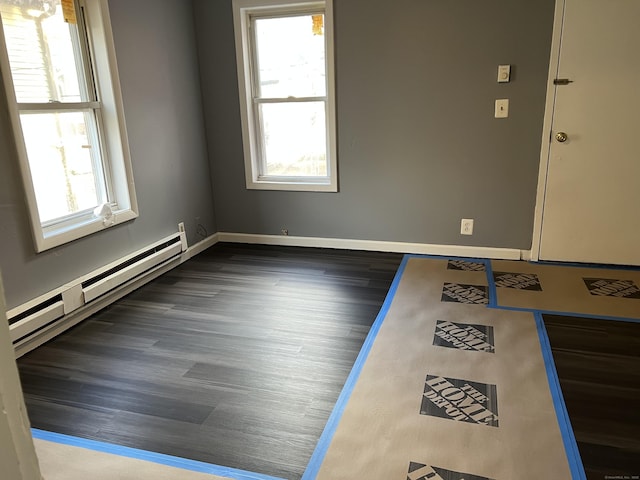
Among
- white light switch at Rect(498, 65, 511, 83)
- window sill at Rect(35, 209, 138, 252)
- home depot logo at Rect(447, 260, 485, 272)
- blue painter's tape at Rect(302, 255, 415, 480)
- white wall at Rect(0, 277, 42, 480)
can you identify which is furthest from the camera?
home depot logo at Rect(447, 260, 485, 272)

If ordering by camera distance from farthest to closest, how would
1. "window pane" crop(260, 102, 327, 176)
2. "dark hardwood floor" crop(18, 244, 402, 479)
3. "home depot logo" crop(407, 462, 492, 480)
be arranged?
"window pane" crop(260, 102, 327, 176), "dark hardwood floor" crop(18, 244, 402, 479), "home depot logo" crop(407, 462, 492, 480)

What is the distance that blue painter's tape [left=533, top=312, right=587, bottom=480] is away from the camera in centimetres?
176

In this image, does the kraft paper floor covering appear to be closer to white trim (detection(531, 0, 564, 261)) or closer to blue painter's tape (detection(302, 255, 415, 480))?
blue painter's tape (detection(302, 255, 415, 480))

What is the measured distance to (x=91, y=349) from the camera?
274cm

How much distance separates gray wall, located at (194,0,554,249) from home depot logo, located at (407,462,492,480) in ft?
8.07

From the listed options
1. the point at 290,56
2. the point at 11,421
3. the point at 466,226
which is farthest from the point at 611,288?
the point at 11,421

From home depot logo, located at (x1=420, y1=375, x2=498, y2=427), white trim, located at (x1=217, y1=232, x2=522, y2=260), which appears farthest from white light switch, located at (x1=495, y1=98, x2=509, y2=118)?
home depot logo, located at (x1=420, y1=375, x2=498, y2=427)

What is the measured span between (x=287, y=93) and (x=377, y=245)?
1501mm

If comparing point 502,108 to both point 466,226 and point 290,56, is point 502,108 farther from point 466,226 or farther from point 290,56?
point 290,56

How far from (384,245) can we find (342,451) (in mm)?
2451

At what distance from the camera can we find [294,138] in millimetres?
4238

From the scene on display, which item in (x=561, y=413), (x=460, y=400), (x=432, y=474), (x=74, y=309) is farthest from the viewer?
(x=74, y=309)

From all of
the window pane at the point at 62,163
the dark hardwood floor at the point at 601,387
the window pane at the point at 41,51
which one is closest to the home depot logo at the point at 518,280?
the dark hardwood floor at the point at 601,387

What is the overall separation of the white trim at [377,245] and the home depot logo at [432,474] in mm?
2431
